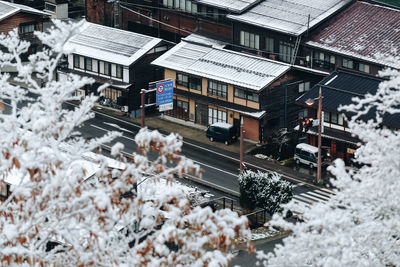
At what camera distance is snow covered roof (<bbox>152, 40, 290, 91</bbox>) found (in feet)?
236

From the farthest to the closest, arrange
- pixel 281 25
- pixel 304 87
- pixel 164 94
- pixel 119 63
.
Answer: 1. pixel 119 63
2. pixel 281 25
3. pixel 304 87
4. pixel 164 94

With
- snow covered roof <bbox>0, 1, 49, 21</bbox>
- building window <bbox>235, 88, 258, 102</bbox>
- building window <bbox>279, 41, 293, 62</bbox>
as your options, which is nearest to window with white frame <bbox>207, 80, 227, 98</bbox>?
building window <bbox>235, 88, 258, 102</bbox>

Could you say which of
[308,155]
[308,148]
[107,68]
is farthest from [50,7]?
[308,155]

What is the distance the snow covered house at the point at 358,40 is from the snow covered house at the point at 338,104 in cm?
261

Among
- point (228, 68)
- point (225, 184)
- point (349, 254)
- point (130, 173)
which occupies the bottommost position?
point (225, 184)

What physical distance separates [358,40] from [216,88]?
1275 centimetres

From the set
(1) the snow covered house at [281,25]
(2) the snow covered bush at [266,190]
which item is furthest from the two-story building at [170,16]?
(2) the snow covered bush at [266,190]

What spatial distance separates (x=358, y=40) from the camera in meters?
Answer: 73.2

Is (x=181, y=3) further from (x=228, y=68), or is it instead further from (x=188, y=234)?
(x=188, y=234)

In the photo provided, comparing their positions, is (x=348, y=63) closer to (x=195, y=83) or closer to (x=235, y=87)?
(x=235, y=87)

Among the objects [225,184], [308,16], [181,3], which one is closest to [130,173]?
[225,184]

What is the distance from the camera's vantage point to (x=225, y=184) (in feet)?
209

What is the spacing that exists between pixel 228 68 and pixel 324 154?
41.2ft

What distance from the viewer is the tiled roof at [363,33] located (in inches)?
2825
